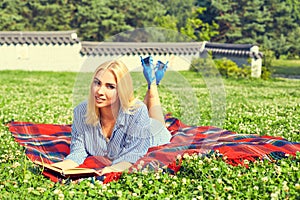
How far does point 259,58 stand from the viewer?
2769 centimetres

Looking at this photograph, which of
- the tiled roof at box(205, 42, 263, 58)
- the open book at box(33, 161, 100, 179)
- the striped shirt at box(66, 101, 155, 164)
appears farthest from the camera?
the tiled roof at box(205, 42, 263, 58)

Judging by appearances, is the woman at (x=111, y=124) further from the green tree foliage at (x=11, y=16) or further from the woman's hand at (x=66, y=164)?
the green tree foliage at (x=11, y=16)

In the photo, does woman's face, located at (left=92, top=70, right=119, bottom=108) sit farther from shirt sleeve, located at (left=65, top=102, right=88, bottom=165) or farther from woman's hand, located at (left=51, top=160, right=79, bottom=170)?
woman's hand, located at (left=51, top=160, right=79, bottom=170)

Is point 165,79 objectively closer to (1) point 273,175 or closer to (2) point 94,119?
(2) point 94,119

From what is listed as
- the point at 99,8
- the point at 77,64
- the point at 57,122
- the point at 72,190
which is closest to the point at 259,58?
the point at 77,64

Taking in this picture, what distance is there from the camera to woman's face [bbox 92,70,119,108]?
6.11 meters

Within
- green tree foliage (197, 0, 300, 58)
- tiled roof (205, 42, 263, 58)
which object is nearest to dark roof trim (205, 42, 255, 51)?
tiled roof (205, 42, 263, 58)

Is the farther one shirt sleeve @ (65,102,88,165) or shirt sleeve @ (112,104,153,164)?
shirt sleeve @ (65,102,88,165)

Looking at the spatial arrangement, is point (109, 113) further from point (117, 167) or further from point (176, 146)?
point (176, 146)

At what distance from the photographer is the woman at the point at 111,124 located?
6.13 metres

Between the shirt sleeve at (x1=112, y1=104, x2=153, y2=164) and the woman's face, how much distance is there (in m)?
0.32

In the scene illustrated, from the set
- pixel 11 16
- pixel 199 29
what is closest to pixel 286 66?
pixel 199 29

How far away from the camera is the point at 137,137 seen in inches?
248

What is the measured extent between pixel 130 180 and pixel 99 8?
1443 inches
